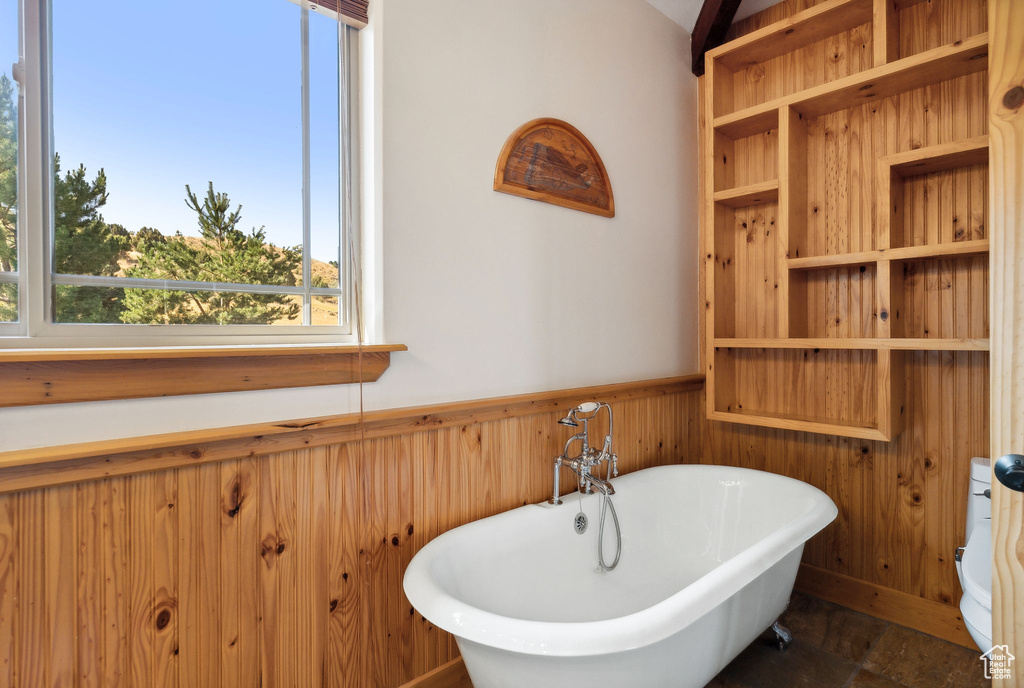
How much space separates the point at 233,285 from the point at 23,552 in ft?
2.26

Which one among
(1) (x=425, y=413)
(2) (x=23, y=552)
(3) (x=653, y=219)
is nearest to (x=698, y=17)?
(3) (x=653, y=219)

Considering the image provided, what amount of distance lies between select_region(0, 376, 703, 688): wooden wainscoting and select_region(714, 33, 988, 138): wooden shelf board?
1.56m

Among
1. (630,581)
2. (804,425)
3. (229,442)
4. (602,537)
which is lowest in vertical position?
(630,581)

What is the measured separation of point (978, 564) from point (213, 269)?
2.11 meters

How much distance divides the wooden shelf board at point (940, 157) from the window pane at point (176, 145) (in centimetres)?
200

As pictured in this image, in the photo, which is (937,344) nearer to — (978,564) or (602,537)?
(978,564)

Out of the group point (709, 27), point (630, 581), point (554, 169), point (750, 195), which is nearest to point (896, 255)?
point (750, 195)

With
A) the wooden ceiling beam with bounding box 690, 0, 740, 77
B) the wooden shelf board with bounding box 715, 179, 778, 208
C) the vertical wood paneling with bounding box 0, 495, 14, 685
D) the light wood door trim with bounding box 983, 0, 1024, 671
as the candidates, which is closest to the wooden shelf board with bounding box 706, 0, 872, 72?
the wooden ceiling beam with bounding box 690, 0, 740, 77

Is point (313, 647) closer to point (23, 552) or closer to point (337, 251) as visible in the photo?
point (23, 552)

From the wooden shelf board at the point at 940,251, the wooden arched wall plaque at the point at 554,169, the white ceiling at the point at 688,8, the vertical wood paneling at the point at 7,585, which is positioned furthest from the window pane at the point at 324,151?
the wooden shelf board at the point at 940,251

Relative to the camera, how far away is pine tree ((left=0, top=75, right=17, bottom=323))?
43.1 inches

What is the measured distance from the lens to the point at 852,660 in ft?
6.17

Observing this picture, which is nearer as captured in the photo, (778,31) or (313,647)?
(313,647)

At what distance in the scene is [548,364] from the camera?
200 cm
